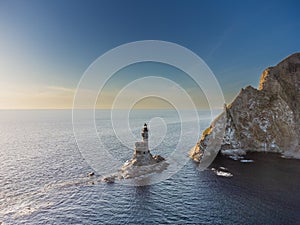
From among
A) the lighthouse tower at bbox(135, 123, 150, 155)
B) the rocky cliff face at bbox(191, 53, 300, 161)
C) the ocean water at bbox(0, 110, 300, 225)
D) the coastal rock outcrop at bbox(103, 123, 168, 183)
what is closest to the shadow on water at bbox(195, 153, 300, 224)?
the ocean water at bbox(0, 110, 300, 225)

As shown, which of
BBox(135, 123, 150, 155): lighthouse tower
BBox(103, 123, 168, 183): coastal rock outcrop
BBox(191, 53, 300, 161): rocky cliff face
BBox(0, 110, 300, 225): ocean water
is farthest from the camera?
BBox(191, 53, 300, 161): rocky cliff face

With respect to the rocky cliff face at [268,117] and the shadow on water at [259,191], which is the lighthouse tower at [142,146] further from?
the rocky cliff face at [268,117]

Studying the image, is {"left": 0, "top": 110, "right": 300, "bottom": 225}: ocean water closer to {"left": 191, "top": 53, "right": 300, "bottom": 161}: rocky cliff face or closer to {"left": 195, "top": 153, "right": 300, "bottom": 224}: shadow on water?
{"left": 195, "top": 153, "right": 300, "bottom": 224}: shadow on water

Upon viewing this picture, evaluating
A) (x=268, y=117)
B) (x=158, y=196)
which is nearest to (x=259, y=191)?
(x=158, y=196)

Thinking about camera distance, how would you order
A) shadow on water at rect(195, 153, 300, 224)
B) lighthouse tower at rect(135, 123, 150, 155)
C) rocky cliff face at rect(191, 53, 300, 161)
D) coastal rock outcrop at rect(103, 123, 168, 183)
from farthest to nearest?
rocky cliff face at rect(191, 53, 300, 161), lighthouse tower at rect(135, 123, 150, 155), coastal rock outcrop at rect(103, 123, 168, 183), shadow on water at rect(195, 153, 300, 224)

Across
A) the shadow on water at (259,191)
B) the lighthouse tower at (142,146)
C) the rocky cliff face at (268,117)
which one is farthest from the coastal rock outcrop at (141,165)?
the rocky cliff face at (268,117)

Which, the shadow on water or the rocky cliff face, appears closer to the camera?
the shadow on water

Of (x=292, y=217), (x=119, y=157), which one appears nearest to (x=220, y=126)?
(x=119, y=157)

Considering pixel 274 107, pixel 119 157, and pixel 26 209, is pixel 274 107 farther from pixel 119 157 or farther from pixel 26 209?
pixel 26 209
